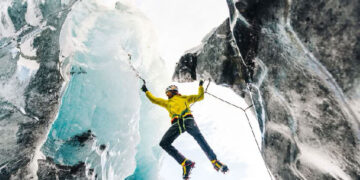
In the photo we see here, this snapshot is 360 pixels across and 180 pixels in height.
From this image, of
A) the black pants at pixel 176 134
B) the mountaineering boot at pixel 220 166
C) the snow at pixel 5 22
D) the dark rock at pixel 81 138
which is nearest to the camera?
the mountaineering boot at pixel 220 166

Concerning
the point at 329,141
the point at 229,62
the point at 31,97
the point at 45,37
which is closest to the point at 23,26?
the point at 45,37

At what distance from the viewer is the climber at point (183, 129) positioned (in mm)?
4293

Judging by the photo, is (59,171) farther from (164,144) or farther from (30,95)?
(164,144)

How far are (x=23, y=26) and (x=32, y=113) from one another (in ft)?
8.47

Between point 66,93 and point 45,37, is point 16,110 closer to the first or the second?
point 66,93

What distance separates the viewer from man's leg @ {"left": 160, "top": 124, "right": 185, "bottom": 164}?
448 centimetres

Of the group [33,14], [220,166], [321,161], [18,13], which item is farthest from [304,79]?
[18,13]

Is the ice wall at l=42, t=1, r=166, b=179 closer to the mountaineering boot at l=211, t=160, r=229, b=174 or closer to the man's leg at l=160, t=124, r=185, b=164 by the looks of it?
the man's leg at l=160, t=124, r=185, b=164

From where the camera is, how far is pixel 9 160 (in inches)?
209

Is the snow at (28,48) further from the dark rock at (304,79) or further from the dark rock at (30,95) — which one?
the dark rock at (304,79)

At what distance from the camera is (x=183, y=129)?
470 cm

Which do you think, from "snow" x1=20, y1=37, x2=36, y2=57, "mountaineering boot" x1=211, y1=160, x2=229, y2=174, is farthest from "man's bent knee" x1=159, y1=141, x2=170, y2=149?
"snow" x1=20, y1=37, x2=36, y2=57

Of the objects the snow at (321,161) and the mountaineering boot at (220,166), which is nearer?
the snow at (321,161)

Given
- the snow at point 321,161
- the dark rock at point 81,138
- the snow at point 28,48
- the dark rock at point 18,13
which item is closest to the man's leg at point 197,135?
the snow at point 321,161
